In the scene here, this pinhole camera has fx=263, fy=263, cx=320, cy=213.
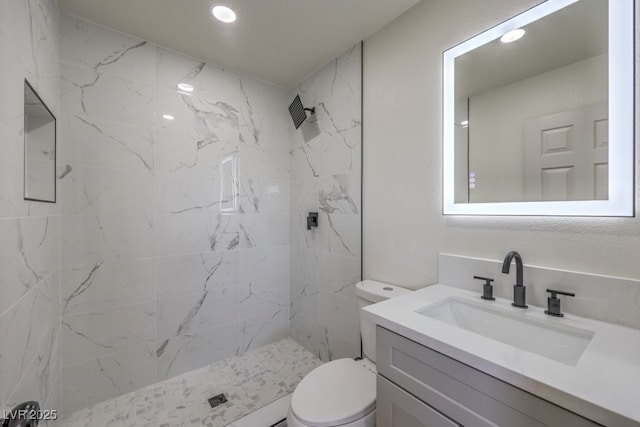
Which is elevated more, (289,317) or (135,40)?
(135,40)

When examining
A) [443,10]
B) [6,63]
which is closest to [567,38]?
[443,10]

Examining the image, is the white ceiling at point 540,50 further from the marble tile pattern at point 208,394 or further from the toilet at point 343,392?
the marble tile pattern at point 208,394

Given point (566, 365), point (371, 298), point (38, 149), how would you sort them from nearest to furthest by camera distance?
point (566, 365)
point (38, 149)
point (371, 298)

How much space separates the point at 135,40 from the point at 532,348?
9.13 ft

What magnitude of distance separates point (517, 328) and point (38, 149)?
90.2 inches

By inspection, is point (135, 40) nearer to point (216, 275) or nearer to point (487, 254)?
point (216, 275)

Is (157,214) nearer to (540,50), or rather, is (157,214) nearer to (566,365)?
(566,365)

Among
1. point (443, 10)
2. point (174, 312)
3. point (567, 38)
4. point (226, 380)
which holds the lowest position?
point (226, 380)

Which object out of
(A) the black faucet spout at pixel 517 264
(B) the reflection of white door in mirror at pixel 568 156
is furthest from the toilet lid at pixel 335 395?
(B) the reflection of white door in mirror at pixel 568 156

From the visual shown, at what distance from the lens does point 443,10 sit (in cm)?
140

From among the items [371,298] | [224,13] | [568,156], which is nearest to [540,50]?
[568,156]

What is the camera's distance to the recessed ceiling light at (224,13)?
1.53 meters

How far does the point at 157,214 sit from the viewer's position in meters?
1.89

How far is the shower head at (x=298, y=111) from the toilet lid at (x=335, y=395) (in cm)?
185
